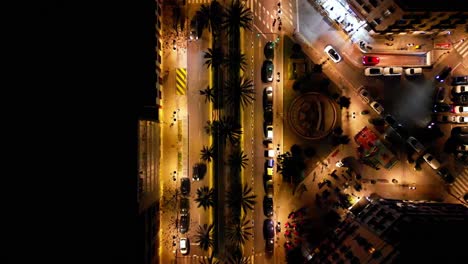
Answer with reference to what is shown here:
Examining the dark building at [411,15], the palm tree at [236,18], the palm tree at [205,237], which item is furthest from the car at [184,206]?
the dark building at [411,15]

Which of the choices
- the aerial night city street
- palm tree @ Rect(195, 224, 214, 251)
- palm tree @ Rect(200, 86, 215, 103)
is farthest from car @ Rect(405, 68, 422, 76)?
palm tree @ Rect(195, 224, 214, 251)

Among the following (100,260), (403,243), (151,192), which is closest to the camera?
(403,243)

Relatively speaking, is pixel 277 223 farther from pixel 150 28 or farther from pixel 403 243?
pixel 150 28

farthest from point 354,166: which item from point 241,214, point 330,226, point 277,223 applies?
point 241,214

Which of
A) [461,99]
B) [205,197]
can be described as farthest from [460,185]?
[205,197]

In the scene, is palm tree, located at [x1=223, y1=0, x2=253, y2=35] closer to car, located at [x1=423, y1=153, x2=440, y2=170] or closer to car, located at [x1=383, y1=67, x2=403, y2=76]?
car, located at [x1=383, y1=67, x2=403, y2=76]

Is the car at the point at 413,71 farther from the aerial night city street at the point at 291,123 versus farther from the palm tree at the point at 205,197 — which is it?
the palm tree at the point at 205,197
